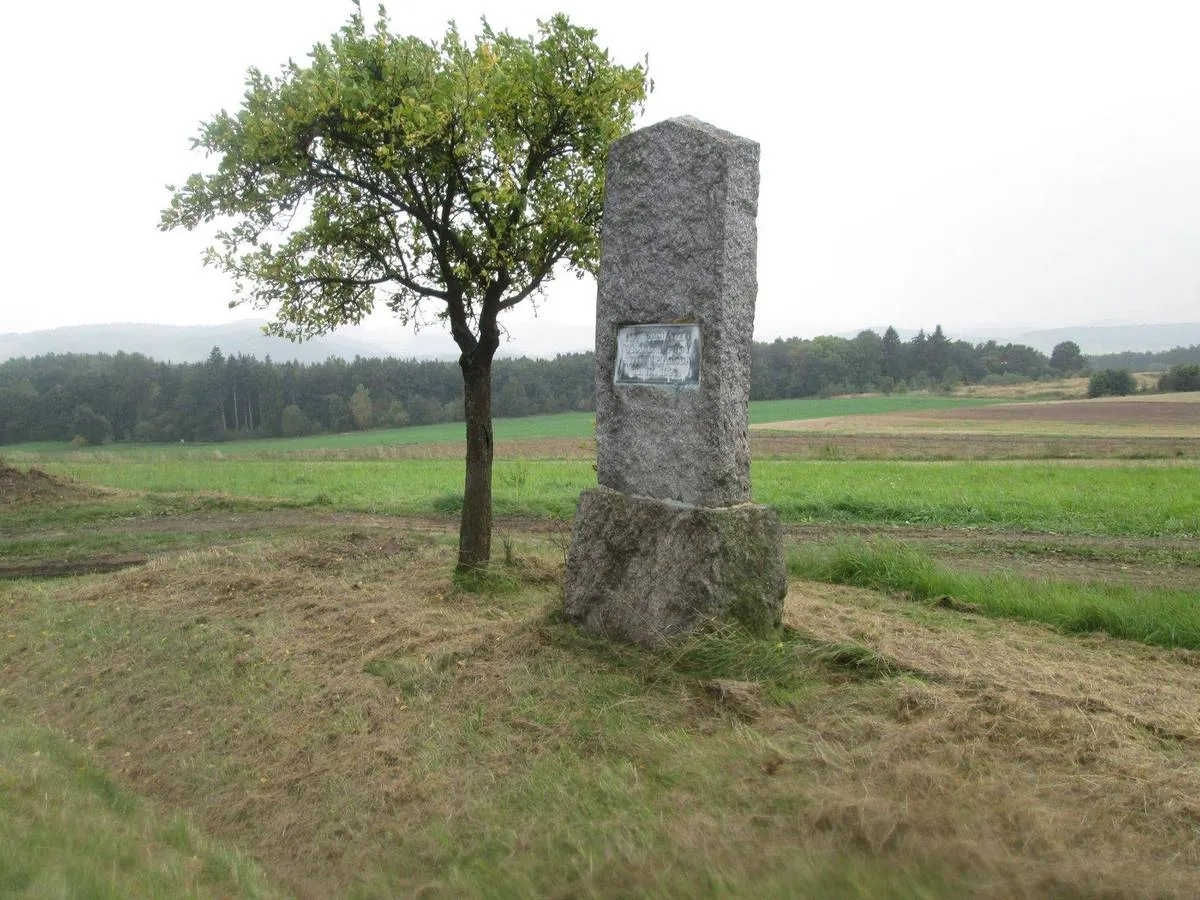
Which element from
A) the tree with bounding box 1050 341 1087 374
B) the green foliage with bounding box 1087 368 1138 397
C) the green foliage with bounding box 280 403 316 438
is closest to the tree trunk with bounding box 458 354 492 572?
the green foliage with bounding box 280 403 316 438

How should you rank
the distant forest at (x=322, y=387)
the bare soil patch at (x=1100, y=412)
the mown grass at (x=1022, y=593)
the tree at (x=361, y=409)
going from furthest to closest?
1. the tree at (x=361, y=409)
2. the distant forest at (x=322, y=387)
3. the bare soil patch at (x=1100, y=412)
4. the mown grass at (x=1022, y=593)

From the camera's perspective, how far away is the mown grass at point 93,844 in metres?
3.50

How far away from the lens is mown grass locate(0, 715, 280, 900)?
350 cm

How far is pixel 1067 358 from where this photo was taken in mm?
99375

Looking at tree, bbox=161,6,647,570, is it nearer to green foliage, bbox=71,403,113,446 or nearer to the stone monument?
the stone monument

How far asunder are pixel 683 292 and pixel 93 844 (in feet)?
16.2

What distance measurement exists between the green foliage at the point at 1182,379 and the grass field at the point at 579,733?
6669cm

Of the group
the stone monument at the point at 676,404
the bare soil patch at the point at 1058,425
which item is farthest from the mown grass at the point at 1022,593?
the bare soil patch at the point at 1058,425

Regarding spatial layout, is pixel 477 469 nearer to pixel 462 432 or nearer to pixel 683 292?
pixel 683 292

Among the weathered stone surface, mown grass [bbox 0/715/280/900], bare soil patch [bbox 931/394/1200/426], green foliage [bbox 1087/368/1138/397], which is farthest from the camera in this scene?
green foliage [bbox 1087/368/1138/397]

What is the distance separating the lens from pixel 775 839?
3514mm

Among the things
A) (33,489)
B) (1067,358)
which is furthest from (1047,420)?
(1067,358)

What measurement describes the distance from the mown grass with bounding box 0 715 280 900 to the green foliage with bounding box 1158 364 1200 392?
254 ft

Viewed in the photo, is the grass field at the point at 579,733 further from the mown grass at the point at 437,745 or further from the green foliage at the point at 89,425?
the green foliage at the point at 89,425
